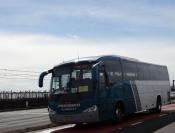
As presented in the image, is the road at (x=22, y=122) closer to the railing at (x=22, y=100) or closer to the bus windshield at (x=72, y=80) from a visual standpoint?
the bus windshield at (x=72, y=80)

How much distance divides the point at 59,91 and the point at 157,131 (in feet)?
14.3

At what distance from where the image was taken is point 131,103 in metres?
23.4

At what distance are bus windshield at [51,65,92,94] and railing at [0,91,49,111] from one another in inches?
1221

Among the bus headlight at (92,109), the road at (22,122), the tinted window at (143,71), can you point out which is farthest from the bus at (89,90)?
the tinted window at (143,71)

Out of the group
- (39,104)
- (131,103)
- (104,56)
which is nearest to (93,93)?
(104,56)

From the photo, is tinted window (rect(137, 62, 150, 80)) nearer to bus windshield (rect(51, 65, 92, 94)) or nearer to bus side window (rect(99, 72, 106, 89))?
bus side window (rect(99, 72, 106, 89))

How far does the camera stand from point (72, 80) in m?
19.4

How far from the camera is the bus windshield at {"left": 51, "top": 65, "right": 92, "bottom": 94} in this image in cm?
1920

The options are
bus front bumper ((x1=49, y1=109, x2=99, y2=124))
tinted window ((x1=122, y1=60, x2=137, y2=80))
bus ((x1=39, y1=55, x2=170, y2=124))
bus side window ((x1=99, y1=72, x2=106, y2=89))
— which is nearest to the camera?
bus front bumper ((x1=49, y1=109, x2=99, y2=124))

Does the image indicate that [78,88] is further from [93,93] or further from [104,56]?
[104,56]

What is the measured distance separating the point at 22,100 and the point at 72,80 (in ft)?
124

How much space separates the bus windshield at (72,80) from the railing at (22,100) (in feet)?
102

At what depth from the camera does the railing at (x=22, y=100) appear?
52.8m

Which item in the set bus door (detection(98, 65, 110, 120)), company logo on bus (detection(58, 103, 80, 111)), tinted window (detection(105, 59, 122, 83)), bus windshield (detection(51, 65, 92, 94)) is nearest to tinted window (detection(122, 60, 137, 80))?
tinted window (detection(105, 59, 122, 83))
